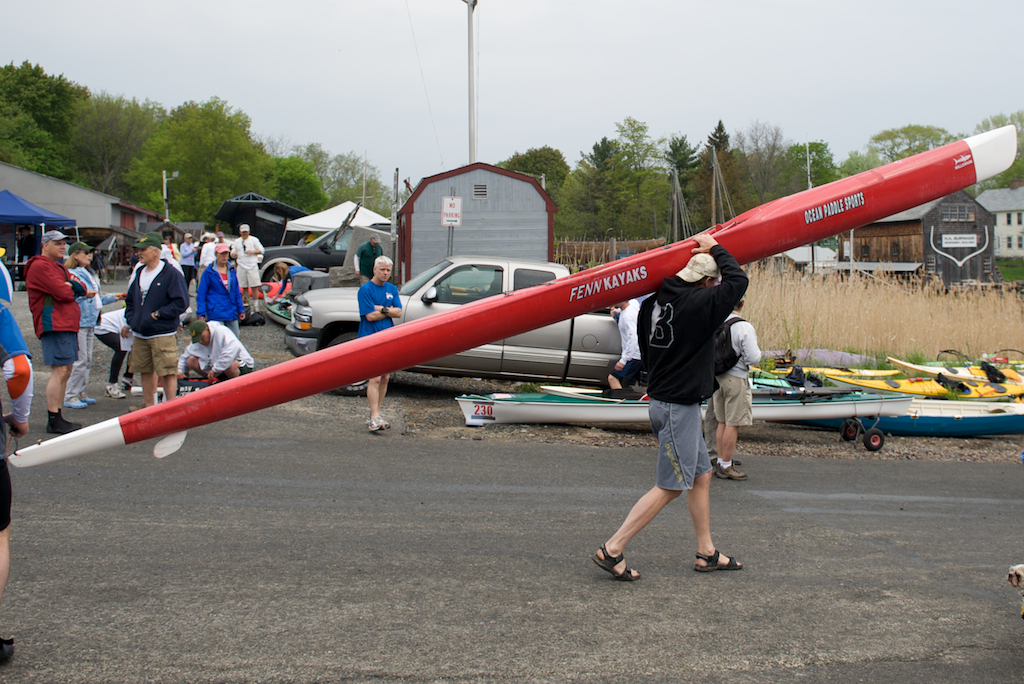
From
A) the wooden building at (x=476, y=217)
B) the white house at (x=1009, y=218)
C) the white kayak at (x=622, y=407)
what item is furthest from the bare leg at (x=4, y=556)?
the white house at (x=1009, y=218)

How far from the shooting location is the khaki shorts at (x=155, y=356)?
775cm

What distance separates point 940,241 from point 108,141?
69.9m

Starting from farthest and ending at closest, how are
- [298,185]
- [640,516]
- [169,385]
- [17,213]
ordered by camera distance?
[298,185], [17,213], [169,385], [640,516]

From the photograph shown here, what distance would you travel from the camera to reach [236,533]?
203 inches

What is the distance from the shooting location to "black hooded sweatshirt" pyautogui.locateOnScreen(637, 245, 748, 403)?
4328 millimetres

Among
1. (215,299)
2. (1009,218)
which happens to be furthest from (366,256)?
(1009,218)

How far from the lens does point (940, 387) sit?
10617 millimetres

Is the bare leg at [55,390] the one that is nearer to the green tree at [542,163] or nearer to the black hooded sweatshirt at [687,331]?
the black hooded sweatshirt at [687,331]

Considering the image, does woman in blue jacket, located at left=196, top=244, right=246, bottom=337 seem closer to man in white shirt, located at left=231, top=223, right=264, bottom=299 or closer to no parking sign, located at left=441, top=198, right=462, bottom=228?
no parking sign, located at left=441, top=198, right=462, bottom=228

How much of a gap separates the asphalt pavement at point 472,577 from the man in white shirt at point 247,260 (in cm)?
905

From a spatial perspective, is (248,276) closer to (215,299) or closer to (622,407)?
(215,299)

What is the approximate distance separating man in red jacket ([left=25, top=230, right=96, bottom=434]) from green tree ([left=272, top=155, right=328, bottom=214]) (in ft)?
276

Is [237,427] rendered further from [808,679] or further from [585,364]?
[808,679]

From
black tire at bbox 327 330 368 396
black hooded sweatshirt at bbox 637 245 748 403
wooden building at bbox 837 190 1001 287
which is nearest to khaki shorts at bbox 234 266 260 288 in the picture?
black tire at bbox 327 330 368 396
